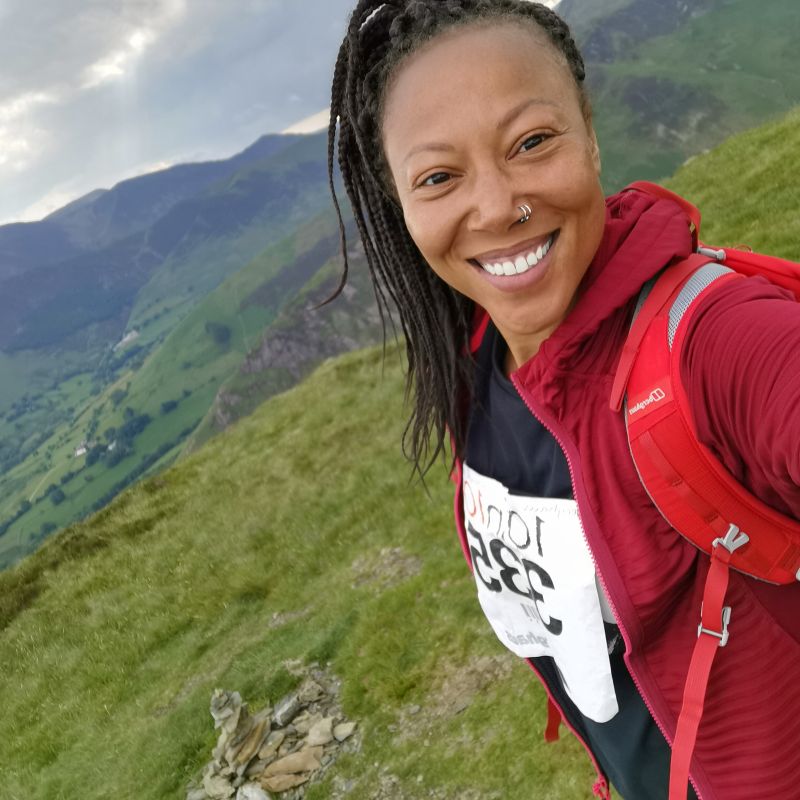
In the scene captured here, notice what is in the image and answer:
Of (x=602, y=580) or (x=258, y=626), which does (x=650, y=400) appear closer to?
(x=602, y=580)

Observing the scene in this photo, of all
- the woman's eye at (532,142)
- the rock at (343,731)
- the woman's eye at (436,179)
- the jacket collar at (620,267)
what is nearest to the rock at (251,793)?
the rock at (343,731)

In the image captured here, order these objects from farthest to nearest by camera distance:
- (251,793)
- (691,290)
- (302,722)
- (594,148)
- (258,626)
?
(258,626) < (302,722) < (251,793) < (594,148) < (691,290)

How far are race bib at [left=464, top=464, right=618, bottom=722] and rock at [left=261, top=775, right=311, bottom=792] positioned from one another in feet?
14.7

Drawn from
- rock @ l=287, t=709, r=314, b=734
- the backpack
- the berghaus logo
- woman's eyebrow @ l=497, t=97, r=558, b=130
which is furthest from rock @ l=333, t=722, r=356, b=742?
woman's eyebrow @ l=497, t=97, r=558, b=130

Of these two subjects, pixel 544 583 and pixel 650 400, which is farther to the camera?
pixel 544 583

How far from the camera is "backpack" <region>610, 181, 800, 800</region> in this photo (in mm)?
1767

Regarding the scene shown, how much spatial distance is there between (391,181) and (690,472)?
176 centimetres

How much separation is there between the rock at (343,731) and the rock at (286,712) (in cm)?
62

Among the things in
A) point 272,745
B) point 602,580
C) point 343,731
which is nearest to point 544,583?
point 602,580

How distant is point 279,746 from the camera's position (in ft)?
22.1

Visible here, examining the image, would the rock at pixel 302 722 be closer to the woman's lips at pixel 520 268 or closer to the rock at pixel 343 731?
the rock at pixel 343 731

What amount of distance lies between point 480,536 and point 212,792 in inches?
219

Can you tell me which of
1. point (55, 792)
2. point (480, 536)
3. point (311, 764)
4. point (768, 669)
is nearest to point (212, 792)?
point (311, 764)

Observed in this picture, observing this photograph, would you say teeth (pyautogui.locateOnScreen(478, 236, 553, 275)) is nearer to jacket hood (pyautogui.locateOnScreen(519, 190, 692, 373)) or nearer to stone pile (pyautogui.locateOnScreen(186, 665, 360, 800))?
jacket hood (pyautogui.locateOnScreen(519, 190, 692, 373))
